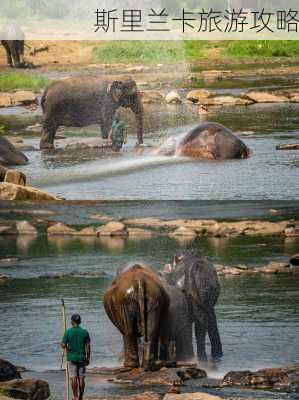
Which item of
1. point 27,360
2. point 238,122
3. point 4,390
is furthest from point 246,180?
point 4,390

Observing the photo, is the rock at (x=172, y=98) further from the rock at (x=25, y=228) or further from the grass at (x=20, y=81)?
the rock at (x=25, y=228)

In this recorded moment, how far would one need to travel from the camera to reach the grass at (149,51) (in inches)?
636

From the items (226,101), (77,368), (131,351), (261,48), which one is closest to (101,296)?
(226,101)

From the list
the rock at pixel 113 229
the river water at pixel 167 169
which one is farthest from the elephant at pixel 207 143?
the rock at pixel 113 229

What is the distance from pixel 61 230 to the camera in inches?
712

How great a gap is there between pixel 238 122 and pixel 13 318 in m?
3.02

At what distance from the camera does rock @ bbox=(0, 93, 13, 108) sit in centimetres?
1680

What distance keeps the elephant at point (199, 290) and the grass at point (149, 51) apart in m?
2.45

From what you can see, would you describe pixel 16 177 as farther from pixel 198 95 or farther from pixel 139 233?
pixel 198 95

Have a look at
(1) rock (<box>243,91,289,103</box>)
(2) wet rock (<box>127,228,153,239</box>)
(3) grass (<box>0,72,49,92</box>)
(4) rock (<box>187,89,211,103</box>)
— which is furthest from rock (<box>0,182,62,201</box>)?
(1) rock (<box>243,91,289,103</box>)

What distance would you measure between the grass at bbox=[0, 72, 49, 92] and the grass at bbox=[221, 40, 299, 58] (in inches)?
68.8

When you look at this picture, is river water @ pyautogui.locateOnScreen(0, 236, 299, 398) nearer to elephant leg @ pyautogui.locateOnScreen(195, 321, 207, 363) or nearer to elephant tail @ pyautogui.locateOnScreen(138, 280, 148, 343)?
elephant leg @ pyautogui.locateOnScreen(195, 321, 207, 363)

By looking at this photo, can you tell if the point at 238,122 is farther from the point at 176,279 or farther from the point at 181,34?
Result: the point at 176,279

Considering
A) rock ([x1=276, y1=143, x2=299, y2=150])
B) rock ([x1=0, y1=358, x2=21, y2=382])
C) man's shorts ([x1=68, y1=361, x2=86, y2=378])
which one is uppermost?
rock ([x1=276, y1=143, x2=299, y2=150])
